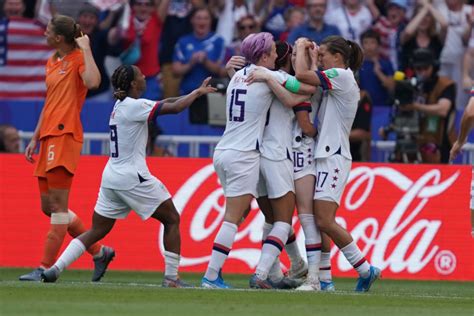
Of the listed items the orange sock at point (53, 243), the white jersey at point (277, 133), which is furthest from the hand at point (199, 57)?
the white jersey at point (277, 133)

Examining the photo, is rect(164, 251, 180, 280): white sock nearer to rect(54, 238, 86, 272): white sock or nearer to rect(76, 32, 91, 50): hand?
rect(54, 238, 86, 272): white sock

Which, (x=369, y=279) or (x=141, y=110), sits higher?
(x=141, y=110)

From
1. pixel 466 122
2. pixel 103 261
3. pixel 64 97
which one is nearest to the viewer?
pixel 466 122

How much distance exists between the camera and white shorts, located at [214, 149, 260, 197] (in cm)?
1186

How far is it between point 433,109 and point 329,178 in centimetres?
612

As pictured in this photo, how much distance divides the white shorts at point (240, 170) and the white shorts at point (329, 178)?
60 centimetres

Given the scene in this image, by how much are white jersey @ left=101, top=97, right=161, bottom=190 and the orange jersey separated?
63 centimetres

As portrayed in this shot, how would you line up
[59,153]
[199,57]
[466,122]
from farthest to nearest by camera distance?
[199,57] < [59,153] < [466,122]

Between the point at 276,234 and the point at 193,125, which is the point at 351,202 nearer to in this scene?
the point at 193,125

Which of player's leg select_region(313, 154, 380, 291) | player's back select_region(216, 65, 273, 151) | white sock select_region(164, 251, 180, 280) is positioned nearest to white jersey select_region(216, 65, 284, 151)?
player's back select_region(216, 65, 273, 151)

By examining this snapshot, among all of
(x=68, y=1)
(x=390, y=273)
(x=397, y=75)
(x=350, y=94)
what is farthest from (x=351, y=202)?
(x=68, y=1)

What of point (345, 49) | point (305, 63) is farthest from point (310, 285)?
point (345, 49)

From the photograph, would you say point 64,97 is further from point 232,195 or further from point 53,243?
point 232,195

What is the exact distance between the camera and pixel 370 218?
636 inches
